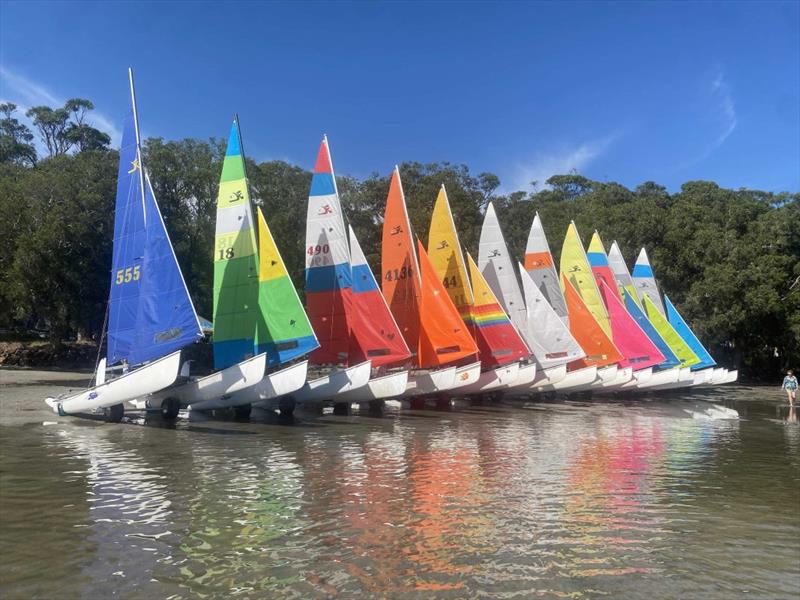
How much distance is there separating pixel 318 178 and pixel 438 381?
894 centimetres

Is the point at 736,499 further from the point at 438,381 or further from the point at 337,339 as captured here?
the point at 337,339

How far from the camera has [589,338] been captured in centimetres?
3019

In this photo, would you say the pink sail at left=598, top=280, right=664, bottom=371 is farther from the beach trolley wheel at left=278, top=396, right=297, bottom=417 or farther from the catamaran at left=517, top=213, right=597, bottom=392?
the beach trolley wheel at left=278, top=396, right=297, bottom=417

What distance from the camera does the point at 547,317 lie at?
92.9 feet

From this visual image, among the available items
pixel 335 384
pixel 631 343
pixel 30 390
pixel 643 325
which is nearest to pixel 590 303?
pixel 631 343

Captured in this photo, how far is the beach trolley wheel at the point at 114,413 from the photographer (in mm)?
17156

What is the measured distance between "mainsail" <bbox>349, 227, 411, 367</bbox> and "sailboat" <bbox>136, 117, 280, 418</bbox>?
3.94 metres

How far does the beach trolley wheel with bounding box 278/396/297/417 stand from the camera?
19.6 meters

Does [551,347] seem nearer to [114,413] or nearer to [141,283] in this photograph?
[141,283]

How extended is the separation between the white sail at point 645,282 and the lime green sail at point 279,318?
1022 inches

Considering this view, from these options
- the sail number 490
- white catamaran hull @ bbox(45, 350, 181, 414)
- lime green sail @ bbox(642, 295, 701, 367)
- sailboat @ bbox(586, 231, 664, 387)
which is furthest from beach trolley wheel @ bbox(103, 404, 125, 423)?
lime green sail @ bbox(642, 295, 701, 367)

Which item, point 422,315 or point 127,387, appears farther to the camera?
point 422,315

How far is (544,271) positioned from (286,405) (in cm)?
1786

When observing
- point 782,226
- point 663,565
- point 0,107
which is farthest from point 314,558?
point 0,107
